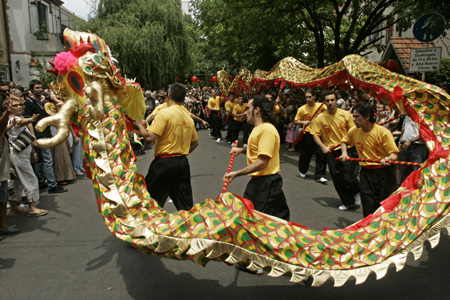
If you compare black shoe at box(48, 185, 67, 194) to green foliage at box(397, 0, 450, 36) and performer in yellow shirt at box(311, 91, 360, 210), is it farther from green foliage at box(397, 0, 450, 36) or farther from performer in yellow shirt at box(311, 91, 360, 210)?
green foliage at box(397, 0, 450, 36)

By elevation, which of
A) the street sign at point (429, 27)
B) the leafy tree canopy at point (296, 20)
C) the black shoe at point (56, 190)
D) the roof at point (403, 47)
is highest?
the leafy tree canopy at point (296, 20)

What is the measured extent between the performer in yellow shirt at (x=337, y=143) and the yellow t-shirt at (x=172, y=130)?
253 centimetres

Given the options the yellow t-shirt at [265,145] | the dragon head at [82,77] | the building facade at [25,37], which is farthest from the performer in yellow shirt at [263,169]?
the building facade at [25,37]

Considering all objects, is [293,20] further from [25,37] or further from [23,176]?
[25,37]

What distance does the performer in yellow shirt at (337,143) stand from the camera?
5352mm

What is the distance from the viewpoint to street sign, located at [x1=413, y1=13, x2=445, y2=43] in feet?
19.1

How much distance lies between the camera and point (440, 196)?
279 cm

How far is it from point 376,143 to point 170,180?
240cm

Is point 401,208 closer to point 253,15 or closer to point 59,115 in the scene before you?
point 59,115

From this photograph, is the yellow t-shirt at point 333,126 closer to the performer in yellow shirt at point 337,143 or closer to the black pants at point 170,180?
the performer in yellow shirt at point 337,143

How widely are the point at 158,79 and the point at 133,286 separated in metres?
17.8

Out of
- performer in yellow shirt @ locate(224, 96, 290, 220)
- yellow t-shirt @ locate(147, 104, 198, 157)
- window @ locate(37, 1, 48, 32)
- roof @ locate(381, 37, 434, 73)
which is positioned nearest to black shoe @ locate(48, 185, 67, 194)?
yellow t-shirt @ locate(147, 104, 198, 157)

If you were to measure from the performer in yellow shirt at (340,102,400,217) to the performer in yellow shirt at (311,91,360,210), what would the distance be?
40.9 inches

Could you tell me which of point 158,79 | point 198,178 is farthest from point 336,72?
point 158,79
